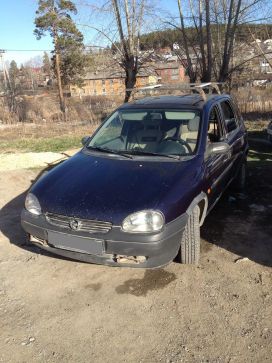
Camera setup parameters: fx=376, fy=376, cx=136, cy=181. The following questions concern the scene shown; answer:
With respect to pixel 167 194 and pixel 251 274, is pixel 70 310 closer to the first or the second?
pixel 167 194

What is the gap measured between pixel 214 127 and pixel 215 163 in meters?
0.56

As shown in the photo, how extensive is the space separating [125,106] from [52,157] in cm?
488

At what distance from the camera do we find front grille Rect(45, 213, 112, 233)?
129 inches

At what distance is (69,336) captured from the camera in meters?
2.95

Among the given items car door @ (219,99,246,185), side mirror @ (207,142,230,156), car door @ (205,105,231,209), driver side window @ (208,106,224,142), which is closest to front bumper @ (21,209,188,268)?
car door @ (205,105,231,209)

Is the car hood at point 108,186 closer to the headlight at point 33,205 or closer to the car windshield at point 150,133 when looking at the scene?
the headlight at point 33,205

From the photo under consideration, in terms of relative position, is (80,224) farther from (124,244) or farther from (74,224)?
(124,244)

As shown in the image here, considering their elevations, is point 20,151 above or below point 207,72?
below

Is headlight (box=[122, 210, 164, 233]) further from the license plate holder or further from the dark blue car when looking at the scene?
the license plate holder

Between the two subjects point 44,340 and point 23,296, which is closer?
point 44,340

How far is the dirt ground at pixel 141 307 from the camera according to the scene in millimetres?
2785

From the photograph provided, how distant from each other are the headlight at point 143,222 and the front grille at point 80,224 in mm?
169

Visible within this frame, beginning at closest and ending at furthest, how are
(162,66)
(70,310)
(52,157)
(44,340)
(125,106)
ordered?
(44,340) < (70,310) < (125,106) < (52,157) < (162,66)

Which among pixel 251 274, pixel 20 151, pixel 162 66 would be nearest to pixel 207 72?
pixel 162 66
